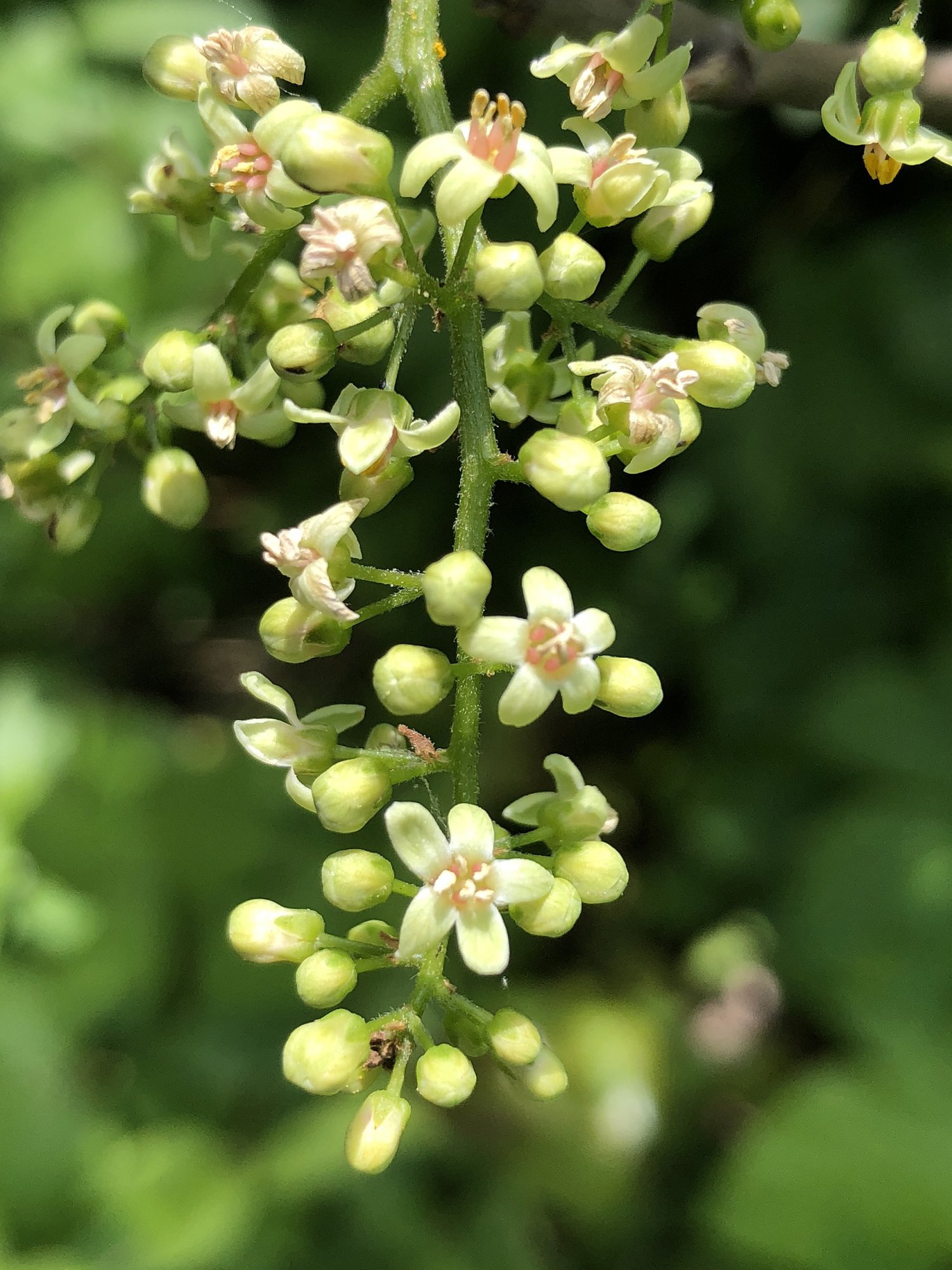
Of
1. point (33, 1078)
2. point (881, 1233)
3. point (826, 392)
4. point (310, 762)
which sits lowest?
point (33, 1078)

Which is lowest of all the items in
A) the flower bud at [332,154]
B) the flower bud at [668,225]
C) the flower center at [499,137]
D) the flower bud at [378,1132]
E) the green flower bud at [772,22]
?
the flower bud at [378,1132]

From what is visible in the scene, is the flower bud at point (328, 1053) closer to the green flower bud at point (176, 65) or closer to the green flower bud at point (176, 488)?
the green flower bud at point (176, 488)

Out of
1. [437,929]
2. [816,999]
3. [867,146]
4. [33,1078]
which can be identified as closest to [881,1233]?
[816,999]

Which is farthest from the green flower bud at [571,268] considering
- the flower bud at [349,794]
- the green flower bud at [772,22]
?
Answer: the flower bud at [349,794]

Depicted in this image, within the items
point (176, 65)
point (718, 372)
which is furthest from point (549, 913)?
point (176, 65)

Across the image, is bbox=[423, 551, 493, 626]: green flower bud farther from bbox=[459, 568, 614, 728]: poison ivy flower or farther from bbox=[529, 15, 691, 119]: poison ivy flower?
bbox=[529, 15, 691, 119]: poison ivy flower

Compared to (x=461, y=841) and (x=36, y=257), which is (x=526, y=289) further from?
(x=36, y=257)
